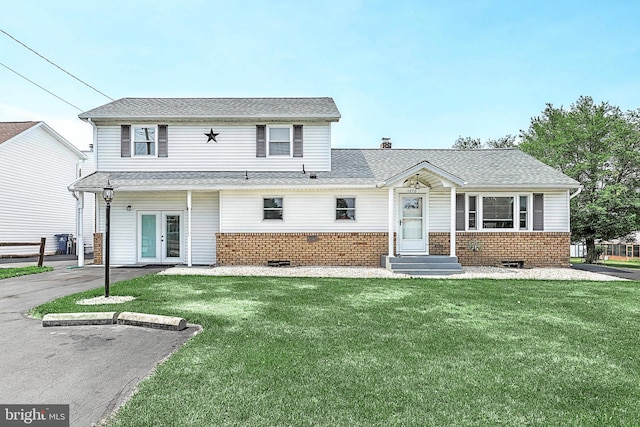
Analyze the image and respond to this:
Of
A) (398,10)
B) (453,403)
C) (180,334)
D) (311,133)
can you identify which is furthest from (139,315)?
(398,10)

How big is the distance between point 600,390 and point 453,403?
156 cm

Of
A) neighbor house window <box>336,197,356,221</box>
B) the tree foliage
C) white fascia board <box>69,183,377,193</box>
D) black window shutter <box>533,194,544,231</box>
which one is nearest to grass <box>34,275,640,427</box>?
white fascia board <box>69,183,377,193</box>

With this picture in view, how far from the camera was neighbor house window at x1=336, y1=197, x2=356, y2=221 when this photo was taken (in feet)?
46.1

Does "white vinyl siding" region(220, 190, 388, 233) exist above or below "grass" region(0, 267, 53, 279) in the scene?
above

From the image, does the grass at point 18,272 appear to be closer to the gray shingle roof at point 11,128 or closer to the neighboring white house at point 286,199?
the neighboring white house at point 286,199

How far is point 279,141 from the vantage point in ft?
48.8

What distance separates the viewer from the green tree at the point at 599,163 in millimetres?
20125

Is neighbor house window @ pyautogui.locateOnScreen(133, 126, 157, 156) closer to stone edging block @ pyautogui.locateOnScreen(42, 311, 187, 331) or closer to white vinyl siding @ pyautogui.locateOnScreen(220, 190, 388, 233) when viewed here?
white vinyl siding @ pyautogui.locateOnScreen(220, 190, 388, 233)

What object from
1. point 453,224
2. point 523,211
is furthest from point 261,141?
point 523,211

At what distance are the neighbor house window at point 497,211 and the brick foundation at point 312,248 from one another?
4167mm

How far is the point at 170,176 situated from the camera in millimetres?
14367

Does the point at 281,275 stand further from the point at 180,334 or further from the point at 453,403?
the point at 453,403

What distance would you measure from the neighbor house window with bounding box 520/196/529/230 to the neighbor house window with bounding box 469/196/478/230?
1786 mm

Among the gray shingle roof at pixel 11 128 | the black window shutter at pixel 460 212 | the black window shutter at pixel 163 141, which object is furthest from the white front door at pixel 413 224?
the gray shingle roof at pixel 11 128
